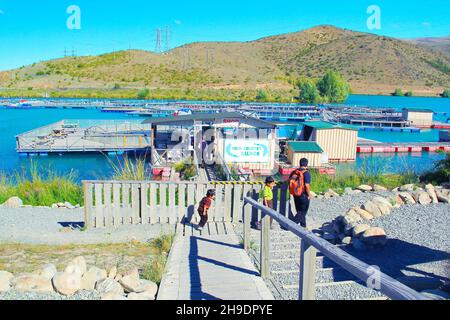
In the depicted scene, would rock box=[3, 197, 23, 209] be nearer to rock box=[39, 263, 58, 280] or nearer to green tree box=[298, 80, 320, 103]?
rock box=[39, 263, 58, 280]

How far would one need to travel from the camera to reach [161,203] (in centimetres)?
918

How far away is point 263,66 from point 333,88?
62070 millimetres

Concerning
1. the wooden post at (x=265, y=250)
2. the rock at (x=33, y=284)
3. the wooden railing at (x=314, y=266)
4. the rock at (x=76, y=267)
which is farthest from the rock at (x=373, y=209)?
the rock at (x=33, y=284)

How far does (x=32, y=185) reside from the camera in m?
13.7

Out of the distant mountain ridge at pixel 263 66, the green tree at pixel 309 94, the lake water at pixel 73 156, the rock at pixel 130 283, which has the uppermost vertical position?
the distant mountain ridge at pixel 263 66

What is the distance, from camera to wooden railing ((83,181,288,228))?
353 inches

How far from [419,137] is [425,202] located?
1824 inches

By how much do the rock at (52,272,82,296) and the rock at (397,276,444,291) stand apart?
393 cm

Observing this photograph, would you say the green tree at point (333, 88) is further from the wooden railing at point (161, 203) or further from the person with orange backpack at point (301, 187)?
the person with orange backpack at point (301, 187)

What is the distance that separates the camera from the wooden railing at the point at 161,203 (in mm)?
8977

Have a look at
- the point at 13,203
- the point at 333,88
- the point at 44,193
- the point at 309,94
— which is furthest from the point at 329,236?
the point at 333,88

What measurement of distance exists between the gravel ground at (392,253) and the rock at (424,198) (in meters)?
0.29

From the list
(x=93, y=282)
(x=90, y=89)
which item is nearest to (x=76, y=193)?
(x=93, y=282)

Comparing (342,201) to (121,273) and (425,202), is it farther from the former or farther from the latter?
(121,273)
